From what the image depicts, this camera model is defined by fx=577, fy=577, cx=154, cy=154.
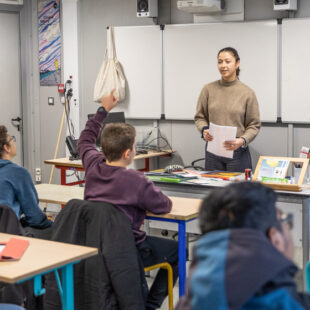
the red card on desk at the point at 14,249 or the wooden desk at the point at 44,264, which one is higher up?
the red card on desk at the point at 14,249

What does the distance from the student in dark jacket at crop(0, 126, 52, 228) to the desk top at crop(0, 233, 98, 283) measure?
70cm

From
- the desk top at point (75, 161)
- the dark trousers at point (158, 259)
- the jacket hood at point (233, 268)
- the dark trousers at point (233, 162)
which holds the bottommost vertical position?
the dark trousers at point (158, 259)

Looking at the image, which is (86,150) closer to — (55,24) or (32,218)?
(32,218)

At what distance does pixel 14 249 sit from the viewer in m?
2.32

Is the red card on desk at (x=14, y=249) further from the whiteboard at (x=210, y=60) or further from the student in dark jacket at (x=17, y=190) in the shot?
the whiteboard at (x=210, y=60)

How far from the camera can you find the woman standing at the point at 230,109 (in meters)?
4.70

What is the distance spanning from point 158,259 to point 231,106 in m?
2.01

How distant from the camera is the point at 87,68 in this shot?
7020 mm

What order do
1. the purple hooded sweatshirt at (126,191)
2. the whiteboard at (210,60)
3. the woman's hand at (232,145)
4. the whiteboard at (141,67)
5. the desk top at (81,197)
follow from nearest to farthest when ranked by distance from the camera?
1. the purple hooded sweatshirt at (126,191)
2. the desk top at (81,197)
3. the woman's hand at (232,145)
4. the whiteboard at (210,60)
5. the whiteboard at (141,67)

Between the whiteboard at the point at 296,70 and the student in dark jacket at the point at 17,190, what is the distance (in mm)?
3157

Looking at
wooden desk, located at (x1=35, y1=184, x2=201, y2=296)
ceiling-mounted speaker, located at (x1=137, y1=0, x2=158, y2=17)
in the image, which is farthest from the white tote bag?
wooden desk, located at (x1=35, y1=184, x2=201, y2=296)

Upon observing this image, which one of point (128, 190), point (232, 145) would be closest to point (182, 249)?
point (128, 190)

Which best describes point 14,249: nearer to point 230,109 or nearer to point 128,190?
point 128,190

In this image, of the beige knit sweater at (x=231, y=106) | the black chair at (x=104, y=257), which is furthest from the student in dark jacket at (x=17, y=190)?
the beige knit sweater at (x=231, y=106)
